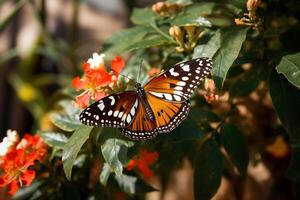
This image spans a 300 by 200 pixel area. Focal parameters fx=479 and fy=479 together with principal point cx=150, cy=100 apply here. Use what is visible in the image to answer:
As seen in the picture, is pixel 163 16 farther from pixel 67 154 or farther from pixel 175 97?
pixel 67 154

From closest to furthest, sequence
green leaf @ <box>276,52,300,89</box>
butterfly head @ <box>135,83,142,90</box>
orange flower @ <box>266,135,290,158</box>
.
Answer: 1. green leaf @ <box>276,52,300,89</box>
2. butterfly head @ <box>135,83,142,90</box>
3. orange flower @ <box>266,135,290,158</box>

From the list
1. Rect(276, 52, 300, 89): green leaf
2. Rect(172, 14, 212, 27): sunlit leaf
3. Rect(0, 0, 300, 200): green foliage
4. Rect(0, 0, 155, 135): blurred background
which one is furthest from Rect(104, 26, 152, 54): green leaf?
Rect(0, 0, 155, 135): blurred background

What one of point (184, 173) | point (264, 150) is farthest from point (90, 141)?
point (184, 173)

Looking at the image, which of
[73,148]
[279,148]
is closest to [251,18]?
[73,148]

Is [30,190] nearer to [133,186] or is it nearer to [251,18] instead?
[133,186]

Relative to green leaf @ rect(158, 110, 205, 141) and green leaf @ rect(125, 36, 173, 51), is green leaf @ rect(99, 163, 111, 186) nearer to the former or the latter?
green leaf @ rect(158, 110, 205, 141)
